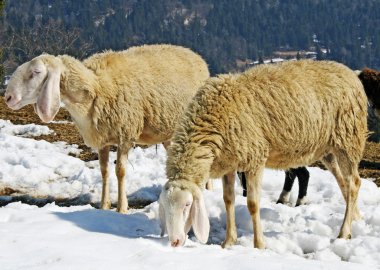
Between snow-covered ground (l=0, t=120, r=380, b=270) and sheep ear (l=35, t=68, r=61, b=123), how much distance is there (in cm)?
117

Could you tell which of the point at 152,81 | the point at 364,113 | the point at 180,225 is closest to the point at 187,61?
the point at 152,81

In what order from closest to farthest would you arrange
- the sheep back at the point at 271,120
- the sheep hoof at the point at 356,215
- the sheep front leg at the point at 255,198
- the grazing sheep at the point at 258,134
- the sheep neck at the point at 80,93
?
the grazing sheep at the point at 258,134 < the sheep back at the point at 271,120 < the sheep front leg at the point at 255,198 < the sheep hoof at the point at 356,215 < the sheep neck at the point at 80,93

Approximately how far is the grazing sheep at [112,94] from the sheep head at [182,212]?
2332 mm

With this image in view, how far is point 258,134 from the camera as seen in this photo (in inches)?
260

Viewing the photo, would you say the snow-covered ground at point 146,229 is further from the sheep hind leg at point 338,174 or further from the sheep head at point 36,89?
the sheep head at point 36,89

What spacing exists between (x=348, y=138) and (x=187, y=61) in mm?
3387

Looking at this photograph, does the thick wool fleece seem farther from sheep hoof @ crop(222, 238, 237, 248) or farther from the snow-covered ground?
sheep hoof @ crop(222, 238, 237, 248)

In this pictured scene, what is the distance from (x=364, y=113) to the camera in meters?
7.56

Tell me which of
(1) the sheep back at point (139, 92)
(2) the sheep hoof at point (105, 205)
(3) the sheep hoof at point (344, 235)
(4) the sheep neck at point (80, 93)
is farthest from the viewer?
(2) the sheep hoof at point (105, 205)

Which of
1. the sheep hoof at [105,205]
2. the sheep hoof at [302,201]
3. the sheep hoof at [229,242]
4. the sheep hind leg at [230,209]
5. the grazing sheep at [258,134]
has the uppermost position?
the grazing sheep at [258,134]

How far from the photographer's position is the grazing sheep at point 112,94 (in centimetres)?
741

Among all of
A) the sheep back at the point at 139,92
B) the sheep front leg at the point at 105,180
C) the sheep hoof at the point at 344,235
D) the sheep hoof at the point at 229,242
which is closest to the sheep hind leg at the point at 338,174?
the sheep hoof at the point at 344,235

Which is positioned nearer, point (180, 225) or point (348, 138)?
point (180, 225)

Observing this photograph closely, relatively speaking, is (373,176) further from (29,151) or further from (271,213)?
(29,151)
